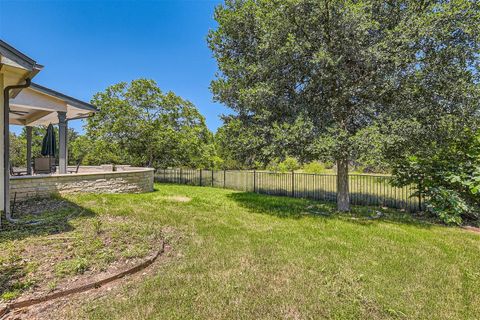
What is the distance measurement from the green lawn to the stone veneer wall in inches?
114

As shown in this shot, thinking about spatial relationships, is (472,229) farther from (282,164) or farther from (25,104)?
(25,104)

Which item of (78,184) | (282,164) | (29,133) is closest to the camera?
(78,184)

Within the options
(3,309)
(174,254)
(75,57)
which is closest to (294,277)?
(174,254)

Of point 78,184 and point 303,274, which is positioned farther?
point 78,184

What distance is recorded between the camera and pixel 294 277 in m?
3.39

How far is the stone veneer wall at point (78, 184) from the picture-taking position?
7125 millimetres

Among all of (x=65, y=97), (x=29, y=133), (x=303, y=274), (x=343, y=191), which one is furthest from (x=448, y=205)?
(x=29, y=133)

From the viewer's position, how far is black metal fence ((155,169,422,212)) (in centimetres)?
935

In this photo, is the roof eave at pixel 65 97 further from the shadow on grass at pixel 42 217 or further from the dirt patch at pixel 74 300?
the dirt patch at pixel 74 300

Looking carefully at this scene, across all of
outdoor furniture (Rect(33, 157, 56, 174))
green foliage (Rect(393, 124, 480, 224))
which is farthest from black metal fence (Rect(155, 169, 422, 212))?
outdoor furniture (Rect(33, 157, 56, 174))

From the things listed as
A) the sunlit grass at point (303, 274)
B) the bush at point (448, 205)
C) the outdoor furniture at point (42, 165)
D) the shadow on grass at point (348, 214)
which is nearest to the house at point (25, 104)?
the outdoor furniture at point (42, 165)

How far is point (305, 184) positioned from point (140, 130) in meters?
12.1

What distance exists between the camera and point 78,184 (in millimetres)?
8469

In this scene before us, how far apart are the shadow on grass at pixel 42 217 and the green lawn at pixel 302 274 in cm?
83
